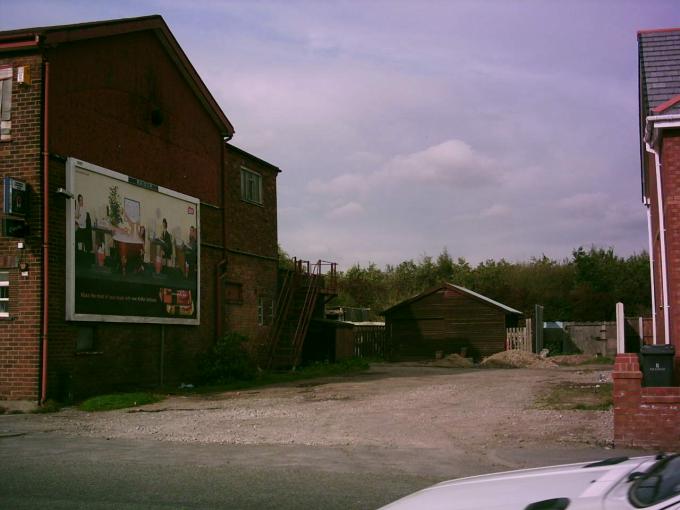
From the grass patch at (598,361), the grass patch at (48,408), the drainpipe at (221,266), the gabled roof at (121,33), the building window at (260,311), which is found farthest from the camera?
the grass patch at (598,361)

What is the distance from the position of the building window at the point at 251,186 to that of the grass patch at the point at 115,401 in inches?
429

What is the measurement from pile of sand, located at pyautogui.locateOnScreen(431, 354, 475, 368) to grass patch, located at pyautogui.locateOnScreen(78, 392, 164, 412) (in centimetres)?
1782

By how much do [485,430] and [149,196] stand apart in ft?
41.1

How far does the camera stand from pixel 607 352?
38.4 metres

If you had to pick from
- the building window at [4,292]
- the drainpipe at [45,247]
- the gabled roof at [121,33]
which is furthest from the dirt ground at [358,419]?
the gabled roof at [121,33]

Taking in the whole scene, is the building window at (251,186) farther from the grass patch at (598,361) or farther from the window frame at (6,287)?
the grass patch at (598,361)

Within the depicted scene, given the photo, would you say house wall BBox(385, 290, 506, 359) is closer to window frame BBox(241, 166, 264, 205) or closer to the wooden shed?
the wooden shed

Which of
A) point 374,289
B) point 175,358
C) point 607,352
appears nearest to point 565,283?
Result: point 374,289

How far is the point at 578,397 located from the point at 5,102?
14491mm

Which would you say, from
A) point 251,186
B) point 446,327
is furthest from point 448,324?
point 251,186

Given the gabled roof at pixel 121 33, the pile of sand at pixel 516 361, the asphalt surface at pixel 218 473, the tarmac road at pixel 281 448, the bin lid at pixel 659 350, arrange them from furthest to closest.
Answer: the pile of sand at pixel 516 361
the gabled roof at pixel 121 33
the bin lid at pixel 659 350
the tarmac road at pixel 281 448
the asphalt surface at pixel 218 473

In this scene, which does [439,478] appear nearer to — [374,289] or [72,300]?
[72,300]

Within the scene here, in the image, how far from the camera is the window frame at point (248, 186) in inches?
1093

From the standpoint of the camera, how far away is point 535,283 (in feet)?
217
